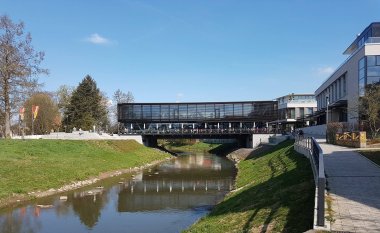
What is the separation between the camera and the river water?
21.2 meters

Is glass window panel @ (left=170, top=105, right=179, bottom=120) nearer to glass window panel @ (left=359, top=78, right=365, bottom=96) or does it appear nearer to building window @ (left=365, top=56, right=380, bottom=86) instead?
glass window panel @ (left=359, top=78, right=365, bottom=96)

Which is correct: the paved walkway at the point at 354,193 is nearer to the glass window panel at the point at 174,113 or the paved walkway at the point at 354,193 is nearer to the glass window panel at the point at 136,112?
the glass window panel at the point at 174,113

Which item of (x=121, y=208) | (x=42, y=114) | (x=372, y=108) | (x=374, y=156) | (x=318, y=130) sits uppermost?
(x=42, y=114)

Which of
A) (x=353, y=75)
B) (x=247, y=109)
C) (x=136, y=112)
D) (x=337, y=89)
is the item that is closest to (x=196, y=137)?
(x=247, y=109)

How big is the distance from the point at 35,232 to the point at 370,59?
A: 43.1 m

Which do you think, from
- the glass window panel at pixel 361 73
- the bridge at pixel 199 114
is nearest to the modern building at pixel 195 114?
the bridge at pixel 199 114

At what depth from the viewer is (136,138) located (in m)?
85.2

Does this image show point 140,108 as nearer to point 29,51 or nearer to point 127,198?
point 29,51

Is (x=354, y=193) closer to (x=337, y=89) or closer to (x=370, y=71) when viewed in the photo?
(x=370, y=71)

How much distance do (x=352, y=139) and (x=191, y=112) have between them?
238ft

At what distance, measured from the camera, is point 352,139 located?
1364 inches

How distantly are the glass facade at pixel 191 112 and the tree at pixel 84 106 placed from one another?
7.28m

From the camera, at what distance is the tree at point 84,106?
10188cm

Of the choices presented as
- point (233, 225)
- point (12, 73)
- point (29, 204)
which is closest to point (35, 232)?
point (29, 204)
